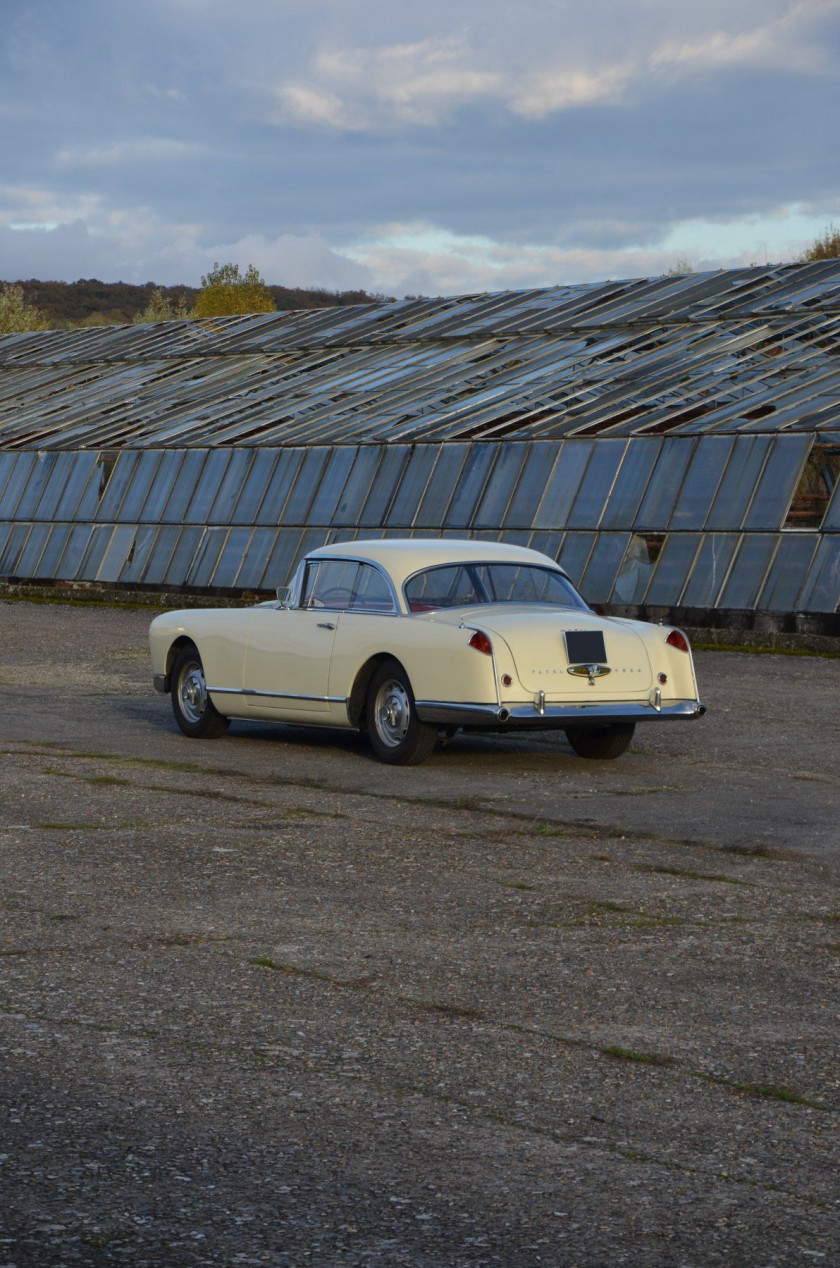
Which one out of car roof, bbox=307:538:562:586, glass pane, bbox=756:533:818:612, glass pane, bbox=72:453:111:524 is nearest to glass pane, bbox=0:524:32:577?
glass pane, bbox=72:453:111:524

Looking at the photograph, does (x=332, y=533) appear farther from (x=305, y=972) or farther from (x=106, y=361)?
(x=305, y=972)

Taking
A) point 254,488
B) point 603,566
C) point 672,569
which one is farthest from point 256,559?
point 672,569

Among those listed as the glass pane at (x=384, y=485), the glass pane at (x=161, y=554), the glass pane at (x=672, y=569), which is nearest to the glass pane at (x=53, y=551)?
the glass pane at (x=161, y=554)

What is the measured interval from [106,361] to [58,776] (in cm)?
4134

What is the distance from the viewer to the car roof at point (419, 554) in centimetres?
1288

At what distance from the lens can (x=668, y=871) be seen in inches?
328

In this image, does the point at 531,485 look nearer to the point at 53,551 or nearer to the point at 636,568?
the point at 636,568

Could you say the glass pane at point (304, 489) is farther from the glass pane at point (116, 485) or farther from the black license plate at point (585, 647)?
the black license plate at point (585, 647)

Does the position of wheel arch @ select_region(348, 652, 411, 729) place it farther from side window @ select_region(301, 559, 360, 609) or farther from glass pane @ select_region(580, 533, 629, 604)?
glass pane @ select_region(580, 533, 629, 604)

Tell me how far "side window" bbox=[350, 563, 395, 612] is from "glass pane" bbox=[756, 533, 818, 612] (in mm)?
13782

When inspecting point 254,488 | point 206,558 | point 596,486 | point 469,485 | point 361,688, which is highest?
point 596,486

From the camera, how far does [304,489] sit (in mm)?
34781

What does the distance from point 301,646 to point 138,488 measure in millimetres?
26525

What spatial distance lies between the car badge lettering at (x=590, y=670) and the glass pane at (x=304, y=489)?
22.8 m
